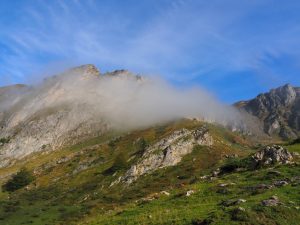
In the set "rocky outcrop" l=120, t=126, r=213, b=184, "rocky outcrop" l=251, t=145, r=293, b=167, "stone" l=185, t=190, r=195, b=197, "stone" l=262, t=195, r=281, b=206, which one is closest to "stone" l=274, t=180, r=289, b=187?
"stone" l=262, t=195, r=281, b=206

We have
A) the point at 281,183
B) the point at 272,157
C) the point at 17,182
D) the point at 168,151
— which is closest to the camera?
the point at 281,183

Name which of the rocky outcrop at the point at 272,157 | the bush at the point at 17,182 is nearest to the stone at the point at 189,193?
the rocky outcrop at the point at 272,157

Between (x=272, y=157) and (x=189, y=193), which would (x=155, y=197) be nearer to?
(x=189, y=193)

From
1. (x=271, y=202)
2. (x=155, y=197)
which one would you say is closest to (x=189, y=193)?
(x=155, y=197)

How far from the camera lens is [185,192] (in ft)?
173

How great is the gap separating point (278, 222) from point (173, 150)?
143m

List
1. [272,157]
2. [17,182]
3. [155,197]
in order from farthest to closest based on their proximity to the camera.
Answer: [17,182]
[272,157]
[155,197]

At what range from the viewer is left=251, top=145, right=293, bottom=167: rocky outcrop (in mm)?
68438

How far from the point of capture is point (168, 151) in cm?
17750

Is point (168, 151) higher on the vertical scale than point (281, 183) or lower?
higher

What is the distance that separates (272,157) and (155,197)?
25.2 meters

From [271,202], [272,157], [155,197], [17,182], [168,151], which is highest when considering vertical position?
[17,182]

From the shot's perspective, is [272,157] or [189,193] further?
[272,157]

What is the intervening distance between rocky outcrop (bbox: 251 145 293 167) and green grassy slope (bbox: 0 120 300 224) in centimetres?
613
